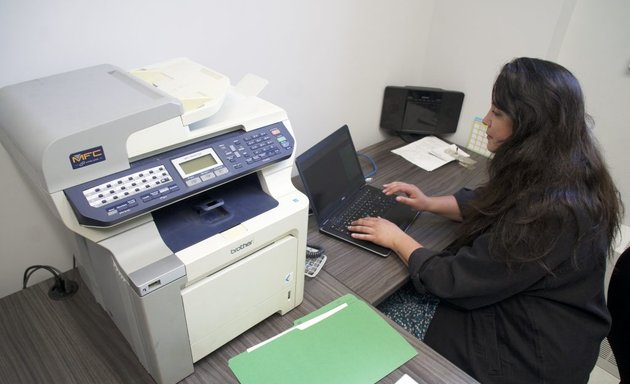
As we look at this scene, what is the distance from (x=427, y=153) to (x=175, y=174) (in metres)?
1.35

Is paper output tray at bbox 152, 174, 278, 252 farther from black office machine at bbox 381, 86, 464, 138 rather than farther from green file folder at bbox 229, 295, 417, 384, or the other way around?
black office machine at bbox 381, 86, 464, 138

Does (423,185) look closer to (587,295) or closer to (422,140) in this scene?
(422,140)

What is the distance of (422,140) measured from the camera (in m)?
1.91

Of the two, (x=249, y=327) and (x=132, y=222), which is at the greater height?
(x=132, y=222)

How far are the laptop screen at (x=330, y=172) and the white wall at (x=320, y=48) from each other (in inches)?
10.5

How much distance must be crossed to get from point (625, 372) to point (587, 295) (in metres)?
0.26

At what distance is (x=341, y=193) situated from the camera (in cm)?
135

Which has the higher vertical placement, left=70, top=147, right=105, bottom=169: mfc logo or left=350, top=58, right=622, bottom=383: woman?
left=70, top=147, right=105, bottom=169: mfc logo

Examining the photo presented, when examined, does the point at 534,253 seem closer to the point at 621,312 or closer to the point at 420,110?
the point at 621,312

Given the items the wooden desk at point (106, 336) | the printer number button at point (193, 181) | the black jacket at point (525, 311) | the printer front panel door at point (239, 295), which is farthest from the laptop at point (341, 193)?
the printer number button at point (193, 181)

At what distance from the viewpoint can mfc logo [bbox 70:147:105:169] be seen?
61cm

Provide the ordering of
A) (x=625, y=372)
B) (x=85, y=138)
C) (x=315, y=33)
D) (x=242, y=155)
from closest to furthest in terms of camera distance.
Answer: (x=85, y=138), (x=242, y=155), (x=625, y=372), (x=315, y=33)

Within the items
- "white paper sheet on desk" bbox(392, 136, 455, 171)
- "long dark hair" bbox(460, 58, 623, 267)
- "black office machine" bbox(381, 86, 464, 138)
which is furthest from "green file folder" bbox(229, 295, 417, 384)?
"black office machine" bbox(381, 86, 464, 138)

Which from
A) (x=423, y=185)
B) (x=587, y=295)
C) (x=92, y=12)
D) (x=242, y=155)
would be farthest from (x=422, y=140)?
(x=92, y=12)
